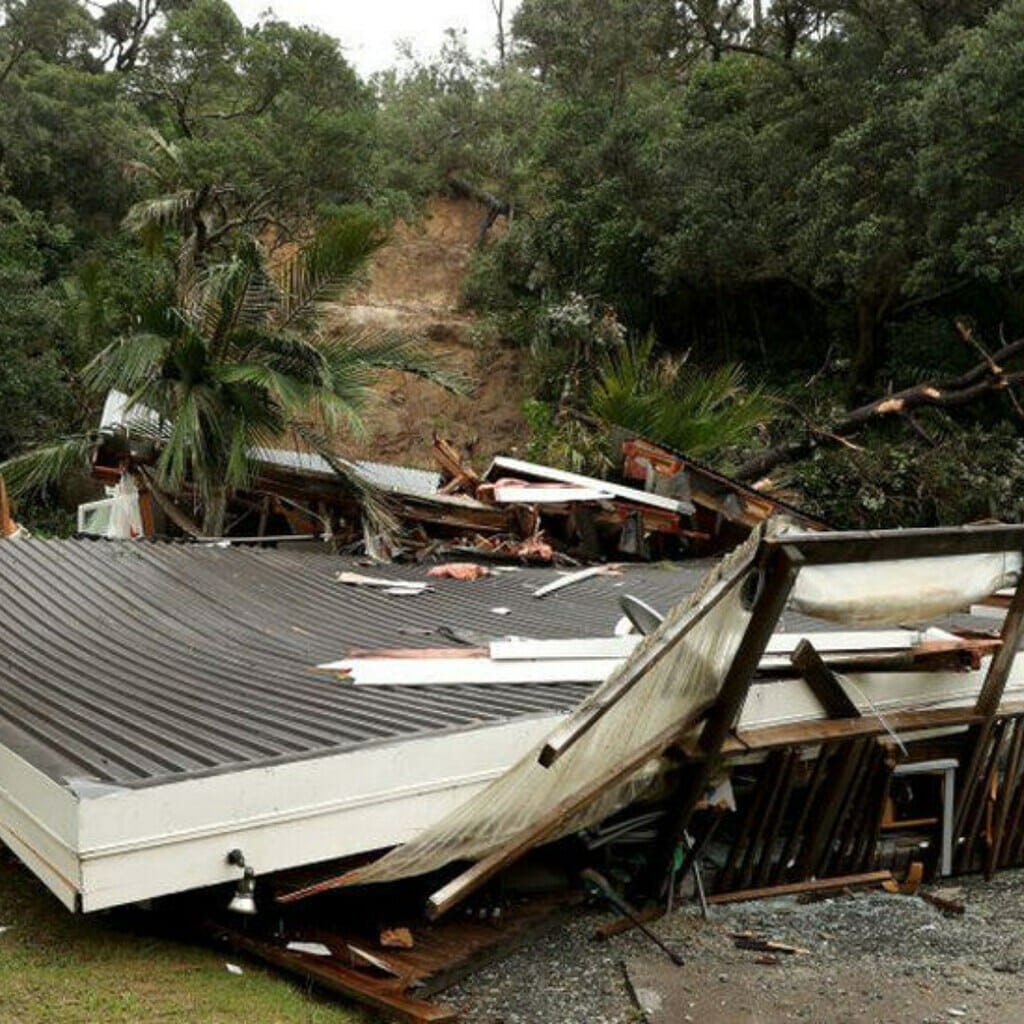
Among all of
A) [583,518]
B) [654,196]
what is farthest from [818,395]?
[583,518]

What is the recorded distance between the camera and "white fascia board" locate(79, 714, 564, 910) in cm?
345

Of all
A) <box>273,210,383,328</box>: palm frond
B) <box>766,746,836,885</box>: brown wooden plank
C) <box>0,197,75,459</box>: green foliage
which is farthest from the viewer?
<box>0,197,75,459</box>: green foliage

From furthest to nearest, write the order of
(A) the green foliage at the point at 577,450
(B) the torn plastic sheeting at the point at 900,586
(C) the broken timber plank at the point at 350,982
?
(A) the green foliage at the point at 577,450 < (B) the torn plastic sheeting at the point at 900,586 < (C) the broken timber plank at the point at 350,982

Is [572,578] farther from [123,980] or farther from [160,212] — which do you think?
[160,212]

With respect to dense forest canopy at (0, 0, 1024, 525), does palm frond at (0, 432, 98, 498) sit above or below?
below

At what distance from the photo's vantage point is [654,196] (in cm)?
2269

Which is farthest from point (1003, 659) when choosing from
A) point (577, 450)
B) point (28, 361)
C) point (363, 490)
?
point (28, 361)

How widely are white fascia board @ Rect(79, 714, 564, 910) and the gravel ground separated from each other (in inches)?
30.4

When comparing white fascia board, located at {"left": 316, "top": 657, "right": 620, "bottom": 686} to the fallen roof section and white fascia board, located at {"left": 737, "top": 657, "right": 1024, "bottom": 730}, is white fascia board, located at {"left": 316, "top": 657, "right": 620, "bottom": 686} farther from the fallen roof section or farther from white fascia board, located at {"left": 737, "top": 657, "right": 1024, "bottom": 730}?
white fascia board, located at {"left": 737, "top": 657, "right": 1024, "bottom": 730}

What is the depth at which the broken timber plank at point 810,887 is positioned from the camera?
222 inches

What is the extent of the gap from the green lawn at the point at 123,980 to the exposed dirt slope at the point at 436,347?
2151 centimetres

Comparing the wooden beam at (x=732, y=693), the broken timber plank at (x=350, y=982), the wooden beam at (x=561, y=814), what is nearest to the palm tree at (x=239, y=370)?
the wooden beam at (x=732, y=693)

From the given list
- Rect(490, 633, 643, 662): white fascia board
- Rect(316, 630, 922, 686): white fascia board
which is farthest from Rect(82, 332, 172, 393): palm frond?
Rect(490, 633, 643, 662): white fascia board

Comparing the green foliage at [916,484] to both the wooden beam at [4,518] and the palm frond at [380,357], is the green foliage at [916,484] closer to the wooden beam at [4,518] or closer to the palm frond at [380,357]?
the palm frond at [380,357]
